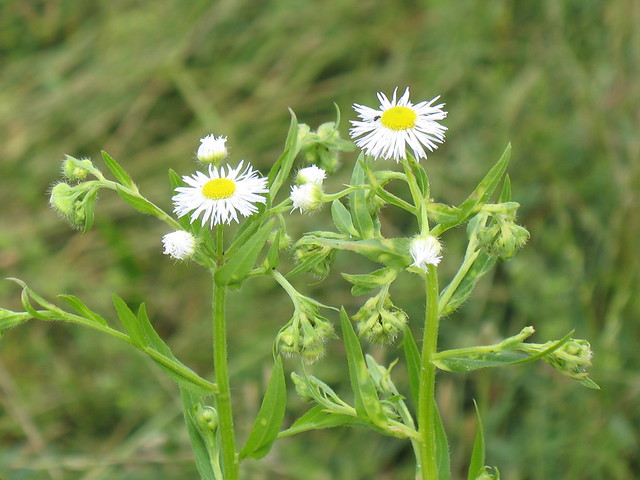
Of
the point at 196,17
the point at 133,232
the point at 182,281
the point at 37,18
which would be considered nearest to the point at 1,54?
the point at 37,18

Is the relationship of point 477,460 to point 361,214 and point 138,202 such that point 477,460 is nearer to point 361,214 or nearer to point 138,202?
point 361,214

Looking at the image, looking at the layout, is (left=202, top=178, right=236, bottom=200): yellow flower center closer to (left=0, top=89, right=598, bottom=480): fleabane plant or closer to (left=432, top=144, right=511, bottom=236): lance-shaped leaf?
(left=0, top=89, right=598, bottom=480): fleabane plant

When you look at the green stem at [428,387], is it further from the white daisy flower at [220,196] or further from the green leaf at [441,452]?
the white daisy flower at [220,196]

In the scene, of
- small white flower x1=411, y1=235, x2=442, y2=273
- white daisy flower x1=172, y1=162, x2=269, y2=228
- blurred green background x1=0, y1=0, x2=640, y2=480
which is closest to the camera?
small white flower x1=411, y1=235, x2=442, y2=273

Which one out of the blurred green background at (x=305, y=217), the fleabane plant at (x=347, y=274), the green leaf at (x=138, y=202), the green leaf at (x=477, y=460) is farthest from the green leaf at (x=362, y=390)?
the blurred green background at (x=305, y=217)

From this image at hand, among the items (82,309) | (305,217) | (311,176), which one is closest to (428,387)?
(311,176)

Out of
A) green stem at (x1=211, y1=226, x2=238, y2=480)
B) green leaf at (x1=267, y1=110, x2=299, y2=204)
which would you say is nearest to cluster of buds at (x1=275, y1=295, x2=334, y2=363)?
green stem at (x1=211, y1=226, x2=238, y2=480)
